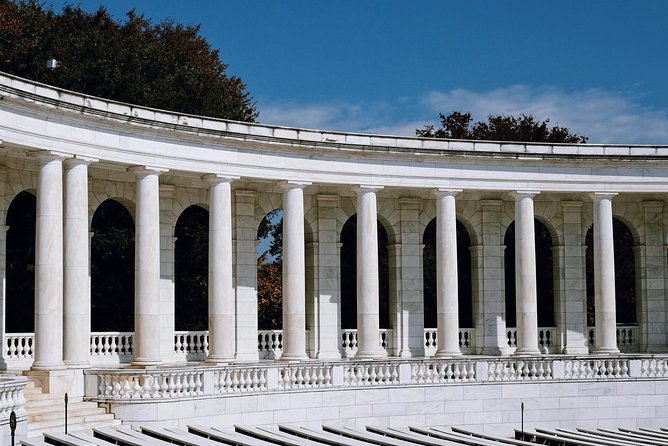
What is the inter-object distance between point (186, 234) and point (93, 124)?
1589 inches

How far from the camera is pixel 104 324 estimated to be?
110438 mm

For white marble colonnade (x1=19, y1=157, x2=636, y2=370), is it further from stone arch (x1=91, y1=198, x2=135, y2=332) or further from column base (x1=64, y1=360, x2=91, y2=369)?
stone arch (x1=91, y1=198, x2=135, y2=332)

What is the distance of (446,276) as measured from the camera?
93125mm

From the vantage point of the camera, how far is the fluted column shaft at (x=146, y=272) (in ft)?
262

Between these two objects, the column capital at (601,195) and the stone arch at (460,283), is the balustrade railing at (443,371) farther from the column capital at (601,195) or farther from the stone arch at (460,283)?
the stone arch at (460,283)

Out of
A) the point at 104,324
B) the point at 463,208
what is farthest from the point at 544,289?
the point at 104,324

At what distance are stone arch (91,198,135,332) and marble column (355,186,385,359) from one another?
90.4ft

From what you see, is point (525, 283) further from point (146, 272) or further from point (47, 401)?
point (47, 401)

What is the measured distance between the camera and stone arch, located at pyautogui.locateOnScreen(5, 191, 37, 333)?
104312 millimetres

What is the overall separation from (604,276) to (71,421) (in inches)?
2021

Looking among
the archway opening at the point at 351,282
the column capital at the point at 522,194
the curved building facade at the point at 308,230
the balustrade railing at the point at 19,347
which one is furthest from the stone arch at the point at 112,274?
the column capital at the point at 522,194

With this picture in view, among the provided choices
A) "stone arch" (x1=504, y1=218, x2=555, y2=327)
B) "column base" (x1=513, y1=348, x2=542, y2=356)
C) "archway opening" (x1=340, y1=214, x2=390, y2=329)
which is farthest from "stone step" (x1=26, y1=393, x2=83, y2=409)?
"stone arch" (x1=504, y1=218, x2=555, y2=327)

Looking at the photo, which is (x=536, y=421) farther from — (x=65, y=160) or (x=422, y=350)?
(x=65, y=160)

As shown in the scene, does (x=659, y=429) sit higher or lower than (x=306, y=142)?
lower
